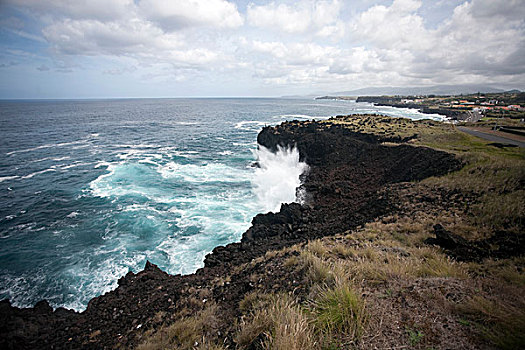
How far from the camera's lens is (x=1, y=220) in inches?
691

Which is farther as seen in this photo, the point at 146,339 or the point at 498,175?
the point at 498,175

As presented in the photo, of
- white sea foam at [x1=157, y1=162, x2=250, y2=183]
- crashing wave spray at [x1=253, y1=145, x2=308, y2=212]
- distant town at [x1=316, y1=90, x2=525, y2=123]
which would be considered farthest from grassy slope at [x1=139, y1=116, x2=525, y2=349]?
distant town at [x1=316, y1=90, x2=525, y2=123]

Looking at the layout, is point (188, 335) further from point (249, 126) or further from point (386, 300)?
point (249, 126)

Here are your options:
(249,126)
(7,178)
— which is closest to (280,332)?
(7,178)

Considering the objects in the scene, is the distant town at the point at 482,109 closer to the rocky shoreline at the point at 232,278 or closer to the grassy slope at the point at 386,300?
the rocky shoreline at the point at 232,278

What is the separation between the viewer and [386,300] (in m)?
3.98

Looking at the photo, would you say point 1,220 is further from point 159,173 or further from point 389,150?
point 389,150

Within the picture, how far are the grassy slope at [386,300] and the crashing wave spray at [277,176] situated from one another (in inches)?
506

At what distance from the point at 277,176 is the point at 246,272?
21.1 metres

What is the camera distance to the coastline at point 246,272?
6422 mm

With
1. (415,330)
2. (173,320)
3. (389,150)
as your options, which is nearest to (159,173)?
(173,320)

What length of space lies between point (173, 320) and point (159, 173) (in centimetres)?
2630

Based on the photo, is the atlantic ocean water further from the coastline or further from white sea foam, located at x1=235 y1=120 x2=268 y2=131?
white sea foam, located at x1=235 y1=120 x2=268 y2=131

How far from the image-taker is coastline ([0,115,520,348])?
6.42 meters
